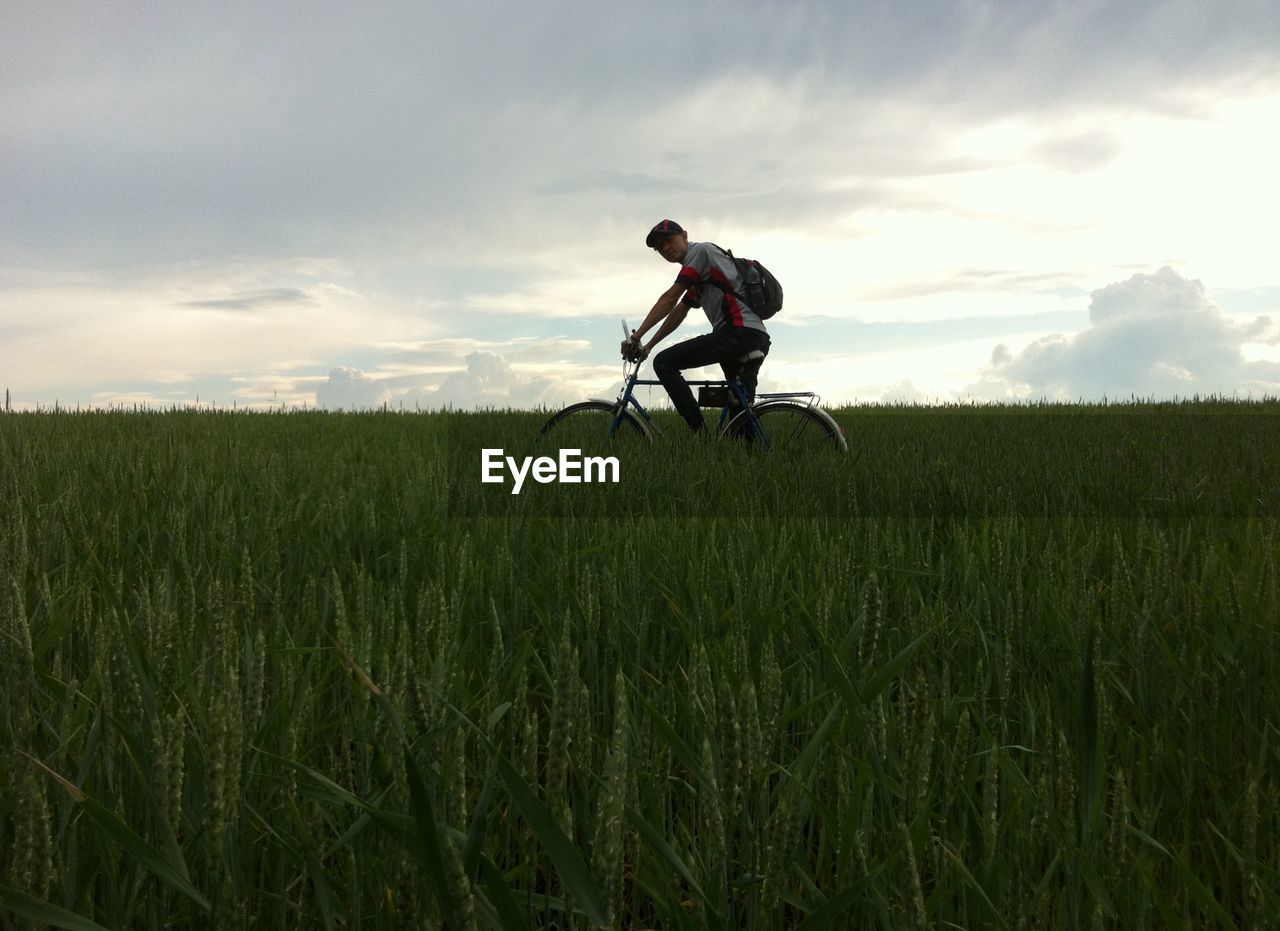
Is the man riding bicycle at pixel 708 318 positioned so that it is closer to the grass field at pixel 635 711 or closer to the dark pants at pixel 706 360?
the dark pants at pixel 706 360

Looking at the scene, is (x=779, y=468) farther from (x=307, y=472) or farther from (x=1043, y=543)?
(x=307, y=472)

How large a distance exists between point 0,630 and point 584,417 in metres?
7.28

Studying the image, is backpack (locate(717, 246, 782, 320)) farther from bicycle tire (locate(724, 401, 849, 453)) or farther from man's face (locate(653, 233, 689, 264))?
bicycle tire (locate(724, 401, 849, 453))

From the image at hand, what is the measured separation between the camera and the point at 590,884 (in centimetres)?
73

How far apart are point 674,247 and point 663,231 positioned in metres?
0.19

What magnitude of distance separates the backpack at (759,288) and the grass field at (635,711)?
2.81 m

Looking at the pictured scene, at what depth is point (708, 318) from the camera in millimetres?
7727

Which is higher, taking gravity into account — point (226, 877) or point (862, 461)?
point (862, 461)

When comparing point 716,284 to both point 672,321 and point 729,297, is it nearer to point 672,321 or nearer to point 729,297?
point 729,297

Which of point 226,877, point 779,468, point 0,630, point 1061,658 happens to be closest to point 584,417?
point 779,468

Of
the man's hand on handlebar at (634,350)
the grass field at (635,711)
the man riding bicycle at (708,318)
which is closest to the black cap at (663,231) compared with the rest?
the man riding bicycle at (708,318)

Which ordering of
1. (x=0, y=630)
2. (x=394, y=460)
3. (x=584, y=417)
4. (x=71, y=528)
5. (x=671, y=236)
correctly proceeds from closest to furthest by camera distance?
(x=0, y=630) < (x=71, y=528) < (x=394, y=460) < (x=671, y=236) < (x=584, y=417)

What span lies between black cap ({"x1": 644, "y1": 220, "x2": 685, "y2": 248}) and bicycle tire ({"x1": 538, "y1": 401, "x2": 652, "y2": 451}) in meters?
1.55

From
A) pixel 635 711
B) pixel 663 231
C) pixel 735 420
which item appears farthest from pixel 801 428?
pixel 635 711
